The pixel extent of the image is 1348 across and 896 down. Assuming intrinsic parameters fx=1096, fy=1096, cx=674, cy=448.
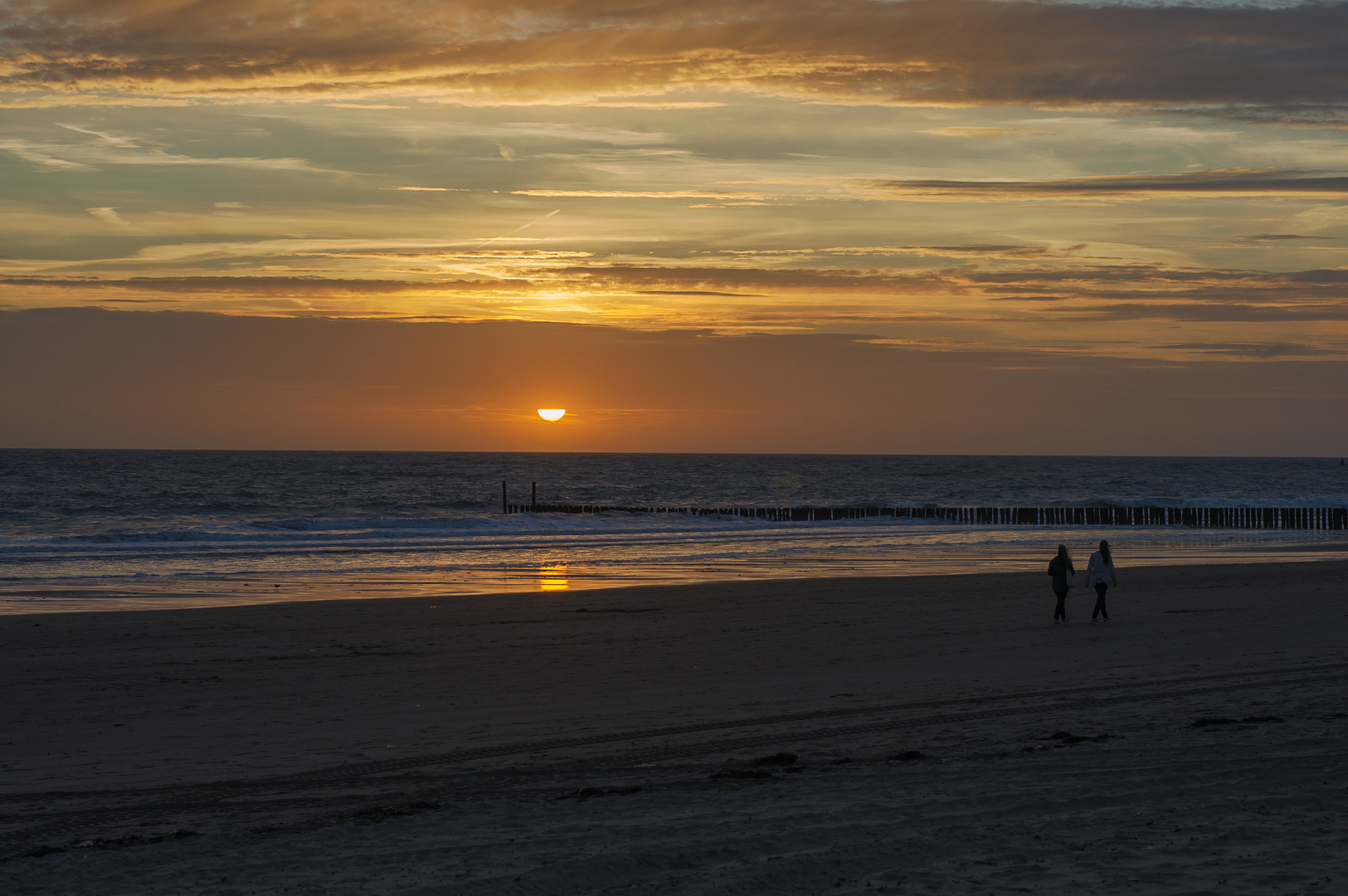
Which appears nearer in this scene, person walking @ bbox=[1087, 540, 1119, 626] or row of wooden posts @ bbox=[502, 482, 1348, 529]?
person walking @ bbox=[1087, 540, 1119, 626]

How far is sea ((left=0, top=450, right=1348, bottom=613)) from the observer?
25203 millimetres

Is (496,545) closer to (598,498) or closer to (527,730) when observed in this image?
(527,730)

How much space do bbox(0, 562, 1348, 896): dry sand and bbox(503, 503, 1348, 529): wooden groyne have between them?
38.5 metres

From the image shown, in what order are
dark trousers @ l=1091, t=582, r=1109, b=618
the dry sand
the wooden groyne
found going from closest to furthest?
the dry sand → dark trousers @ l=1091, t=582, r=1109, b=618 → the wooden groyne

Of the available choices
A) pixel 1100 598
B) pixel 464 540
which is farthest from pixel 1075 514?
pixel 1100 598

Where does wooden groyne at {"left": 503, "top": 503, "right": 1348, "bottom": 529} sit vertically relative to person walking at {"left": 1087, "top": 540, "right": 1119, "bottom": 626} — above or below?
below

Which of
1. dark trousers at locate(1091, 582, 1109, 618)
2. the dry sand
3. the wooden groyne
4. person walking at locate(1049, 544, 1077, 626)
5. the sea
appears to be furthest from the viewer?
the wooden groyne

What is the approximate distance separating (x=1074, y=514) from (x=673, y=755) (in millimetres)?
50940

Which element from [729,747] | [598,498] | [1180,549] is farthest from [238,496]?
[729,747]

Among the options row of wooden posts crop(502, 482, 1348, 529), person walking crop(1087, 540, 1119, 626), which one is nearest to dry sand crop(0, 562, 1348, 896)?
person walking crop(1087, 540, 1119, 626)

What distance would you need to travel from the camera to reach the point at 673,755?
28.3 ft

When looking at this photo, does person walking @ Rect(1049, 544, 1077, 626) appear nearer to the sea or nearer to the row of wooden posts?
the sea

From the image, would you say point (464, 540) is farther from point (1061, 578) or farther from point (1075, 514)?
point (1075, 514)

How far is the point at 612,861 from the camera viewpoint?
5664 millimetres
